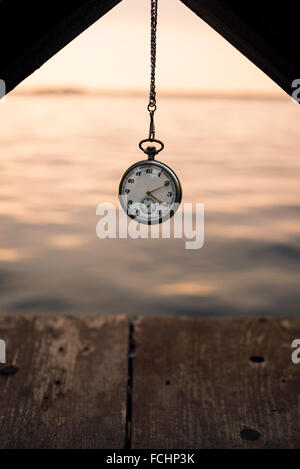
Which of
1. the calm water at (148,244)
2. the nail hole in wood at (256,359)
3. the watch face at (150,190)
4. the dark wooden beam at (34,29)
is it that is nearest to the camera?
the dark wooden beam at (34,29)

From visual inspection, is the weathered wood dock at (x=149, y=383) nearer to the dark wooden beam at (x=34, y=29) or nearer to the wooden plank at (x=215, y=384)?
the wooden plank at (x=215, y=384)

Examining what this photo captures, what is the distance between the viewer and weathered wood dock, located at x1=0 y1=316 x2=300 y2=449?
320cm

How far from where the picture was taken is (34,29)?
2150mm

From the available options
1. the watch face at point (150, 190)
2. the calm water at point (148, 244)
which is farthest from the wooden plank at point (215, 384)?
the calm water at point (148, 244)

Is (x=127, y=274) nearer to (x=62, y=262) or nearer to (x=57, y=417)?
(x=62, y=262)

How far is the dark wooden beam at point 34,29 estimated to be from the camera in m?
2.05

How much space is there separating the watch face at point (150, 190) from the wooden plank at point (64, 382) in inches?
45.7

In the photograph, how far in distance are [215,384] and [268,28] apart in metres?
2.22

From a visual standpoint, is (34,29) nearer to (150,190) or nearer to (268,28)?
(268,28)

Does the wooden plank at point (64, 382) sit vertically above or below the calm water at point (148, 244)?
below

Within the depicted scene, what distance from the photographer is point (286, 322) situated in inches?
182

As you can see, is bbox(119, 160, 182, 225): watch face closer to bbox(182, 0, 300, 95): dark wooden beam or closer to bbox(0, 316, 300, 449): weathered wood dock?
bbox(182, 0, 300, 95): dark wooden beam
